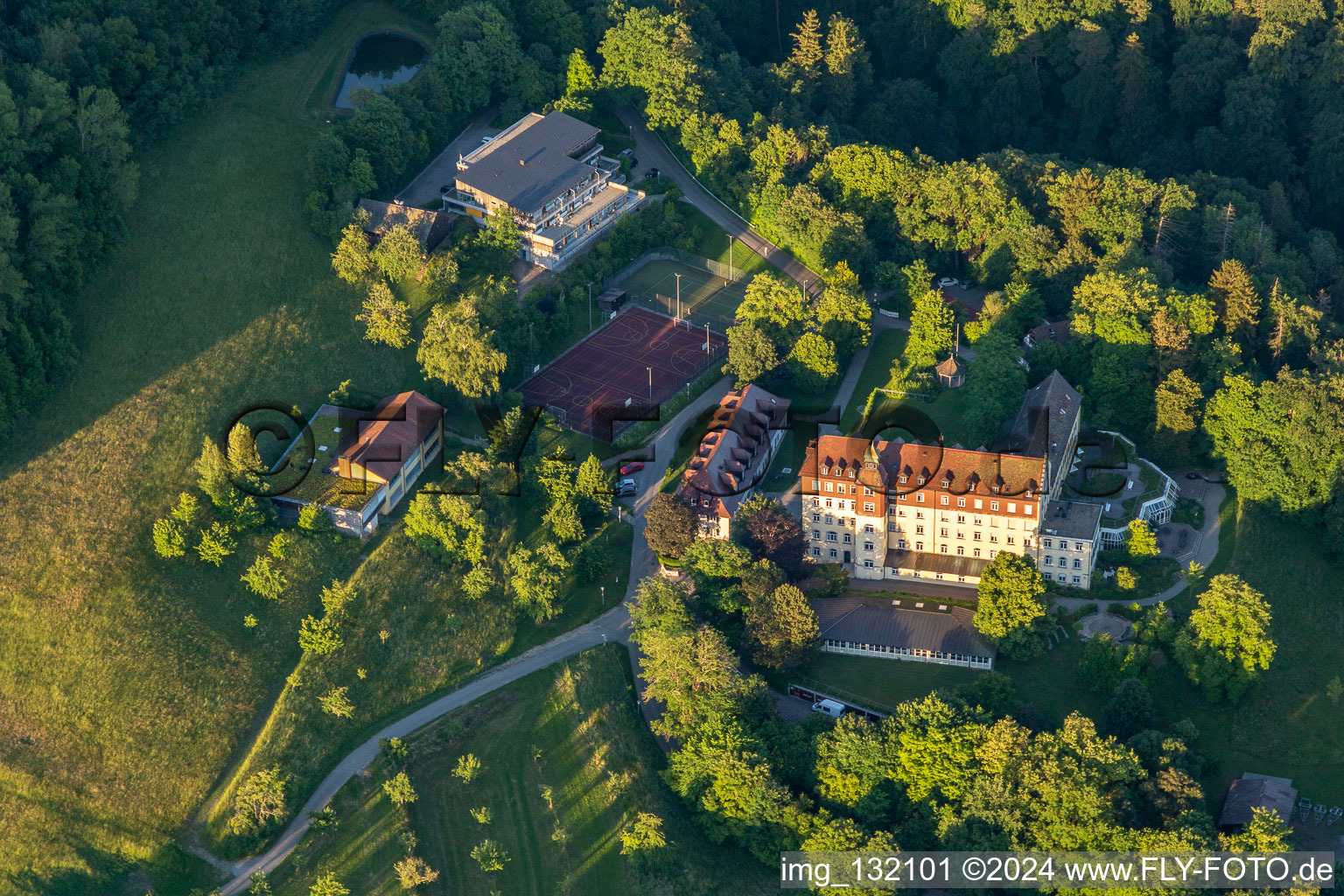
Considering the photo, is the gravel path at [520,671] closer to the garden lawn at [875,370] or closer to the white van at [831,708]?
the garden lawn at [875,370]

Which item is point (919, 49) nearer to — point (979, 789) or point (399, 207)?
point (399, 207)

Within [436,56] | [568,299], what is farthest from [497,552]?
[436,56]

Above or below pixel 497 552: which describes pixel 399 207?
above

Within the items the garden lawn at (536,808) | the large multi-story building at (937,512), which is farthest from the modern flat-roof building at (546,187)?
the garden lawn at (536,808)

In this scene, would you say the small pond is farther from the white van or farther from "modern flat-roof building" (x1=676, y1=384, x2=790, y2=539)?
the white van

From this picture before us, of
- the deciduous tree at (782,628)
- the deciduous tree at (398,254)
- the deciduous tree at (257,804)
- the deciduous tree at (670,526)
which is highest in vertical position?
the deciduous tree at (398,254)

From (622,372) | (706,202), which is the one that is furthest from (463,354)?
(706,202)

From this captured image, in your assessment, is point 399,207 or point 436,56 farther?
point 436,56
